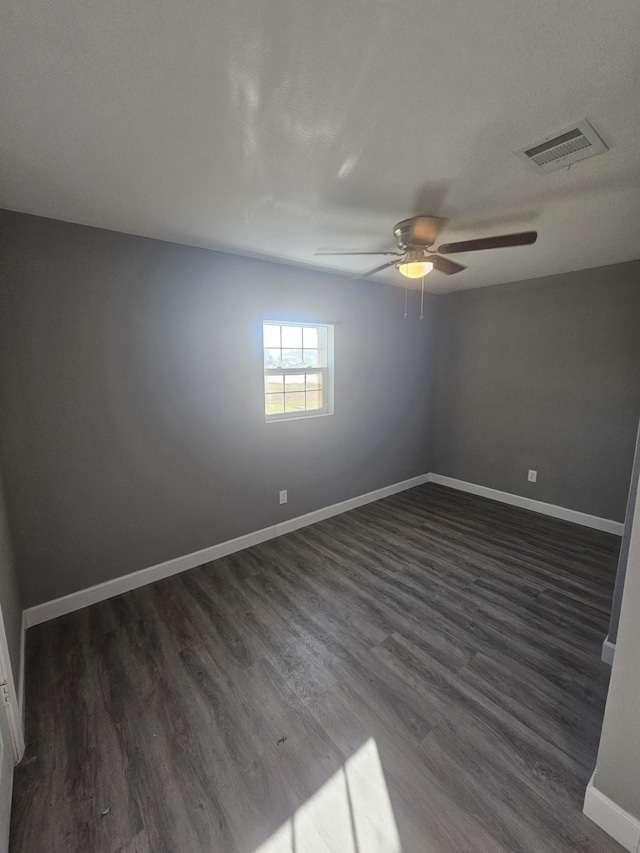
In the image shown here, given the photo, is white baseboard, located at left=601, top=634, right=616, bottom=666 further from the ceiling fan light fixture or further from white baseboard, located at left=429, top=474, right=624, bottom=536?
the ceiling fan light fixture

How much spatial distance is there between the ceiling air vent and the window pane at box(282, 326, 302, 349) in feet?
7.09

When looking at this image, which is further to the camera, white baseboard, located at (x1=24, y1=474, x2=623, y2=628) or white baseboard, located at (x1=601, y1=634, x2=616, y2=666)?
white baseboard, located at (x1=24, y1=474, x2=623, y2=628)

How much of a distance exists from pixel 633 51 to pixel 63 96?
1.73 meters

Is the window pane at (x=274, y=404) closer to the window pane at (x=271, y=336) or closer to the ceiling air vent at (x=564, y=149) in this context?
the window pane at (x=271, y=336)

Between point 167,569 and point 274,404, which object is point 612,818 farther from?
point 274,404

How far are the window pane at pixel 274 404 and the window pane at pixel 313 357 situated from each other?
459 mm

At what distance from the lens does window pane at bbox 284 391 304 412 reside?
333 cm

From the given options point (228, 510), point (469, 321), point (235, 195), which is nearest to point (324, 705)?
point (228, 510)

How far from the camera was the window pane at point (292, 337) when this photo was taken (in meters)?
3.25

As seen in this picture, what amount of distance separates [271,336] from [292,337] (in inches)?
9.3

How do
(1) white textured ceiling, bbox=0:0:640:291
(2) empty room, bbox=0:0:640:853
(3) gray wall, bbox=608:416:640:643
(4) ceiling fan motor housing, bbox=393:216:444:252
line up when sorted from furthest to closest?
(4) ceiling fan motor housing, bbox=393:216:444:252 → (3) gray wall, bbox=608:416:640:643 → (2) empty room, bbox=0:0:640:853 → (1) white textured ceiling, bbox=0:0:640:291

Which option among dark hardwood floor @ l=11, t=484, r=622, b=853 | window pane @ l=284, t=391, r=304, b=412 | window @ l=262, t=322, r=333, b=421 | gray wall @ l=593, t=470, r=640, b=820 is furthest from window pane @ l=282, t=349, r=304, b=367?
gray wall @ l=593, t=470, r=640, b=820

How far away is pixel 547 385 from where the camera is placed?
362 cm

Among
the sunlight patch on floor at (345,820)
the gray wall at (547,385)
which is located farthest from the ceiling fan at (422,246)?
the sunlight patch on floor at (345,820)
